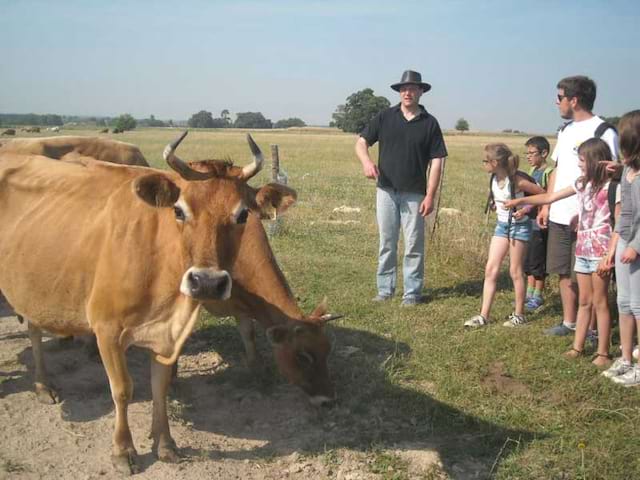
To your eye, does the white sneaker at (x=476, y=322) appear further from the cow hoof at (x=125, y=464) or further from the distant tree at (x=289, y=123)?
the distant tree at (x=289, y=123)

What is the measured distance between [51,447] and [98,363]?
1575 mm

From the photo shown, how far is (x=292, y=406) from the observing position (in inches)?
203

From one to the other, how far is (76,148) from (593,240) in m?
6.02

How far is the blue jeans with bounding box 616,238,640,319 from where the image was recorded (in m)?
4.73

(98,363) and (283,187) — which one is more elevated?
(283,187)

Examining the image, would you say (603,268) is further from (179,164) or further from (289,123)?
(289,123)

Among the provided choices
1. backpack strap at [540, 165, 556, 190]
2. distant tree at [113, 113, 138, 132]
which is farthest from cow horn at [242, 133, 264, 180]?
distant tree at [113, 113, 138, 132]

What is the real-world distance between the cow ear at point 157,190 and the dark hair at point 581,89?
411 cm

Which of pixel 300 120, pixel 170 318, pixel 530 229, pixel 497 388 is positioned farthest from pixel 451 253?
pixel 300 120

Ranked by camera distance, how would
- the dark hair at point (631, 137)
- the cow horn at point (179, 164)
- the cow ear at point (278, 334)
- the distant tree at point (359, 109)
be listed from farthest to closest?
the distant tree at point (359, 109), the cow ear at point (278, 334), the dark hair at point (631, 137), the cow horn at point (179, 164)

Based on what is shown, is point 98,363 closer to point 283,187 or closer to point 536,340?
point 283,187

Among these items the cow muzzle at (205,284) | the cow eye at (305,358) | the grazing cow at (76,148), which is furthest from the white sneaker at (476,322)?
the grazing cow at (76,148)

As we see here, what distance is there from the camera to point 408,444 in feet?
14.5

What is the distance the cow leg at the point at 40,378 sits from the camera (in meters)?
5.20
